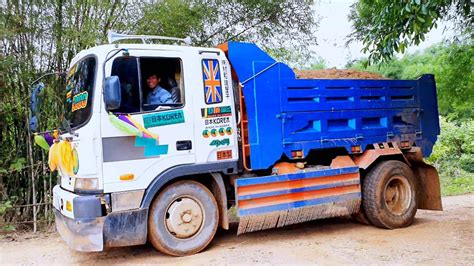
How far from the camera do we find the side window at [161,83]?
464 centimetres

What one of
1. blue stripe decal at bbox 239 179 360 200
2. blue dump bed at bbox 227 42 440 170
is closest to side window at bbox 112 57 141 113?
blue dump bed at bbox 227 42 440 170

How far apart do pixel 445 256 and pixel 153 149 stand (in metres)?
3.34

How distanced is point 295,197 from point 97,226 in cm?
235

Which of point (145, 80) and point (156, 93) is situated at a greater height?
point (145, 80)

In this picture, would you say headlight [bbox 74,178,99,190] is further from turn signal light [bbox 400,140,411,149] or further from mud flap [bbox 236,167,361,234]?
turn signal light [bbox 400,140,411,149]

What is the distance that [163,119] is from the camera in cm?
464

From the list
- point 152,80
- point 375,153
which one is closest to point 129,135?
point 152,80

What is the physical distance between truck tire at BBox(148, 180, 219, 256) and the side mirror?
1.13 meters

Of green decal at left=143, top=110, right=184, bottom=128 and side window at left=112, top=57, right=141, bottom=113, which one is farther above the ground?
side window at left=112, top=57, right=141, bottom=113

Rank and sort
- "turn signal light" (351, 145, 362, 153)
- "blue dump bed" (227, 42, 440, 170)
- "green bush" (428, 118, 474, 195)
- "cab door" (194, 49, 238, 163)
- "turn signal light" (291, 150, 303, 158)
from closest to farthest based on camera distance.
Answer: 1. "cab door" (194, 49, 238, 163)
2. "blue dump bed" (227, 42, 440, 170)
3. "turn signal light" (291, 150, 303, 158)
4. "turn signal light" (351, 145, 362, 153)
5. "green bush" (428, 118, 474, 195)

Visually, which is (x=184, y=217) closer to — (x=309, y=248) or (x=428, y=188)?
(x=309, y=248)

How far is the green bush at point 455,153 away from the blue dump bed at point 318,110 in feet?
25.3

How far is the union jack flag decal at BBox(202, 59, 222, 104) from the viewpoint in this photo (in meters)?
4.93

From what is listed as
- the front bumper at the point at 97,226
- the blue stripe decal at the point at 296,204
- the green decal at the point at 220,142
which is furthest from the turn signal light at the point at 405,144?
the front bumper at the point at 97,226
